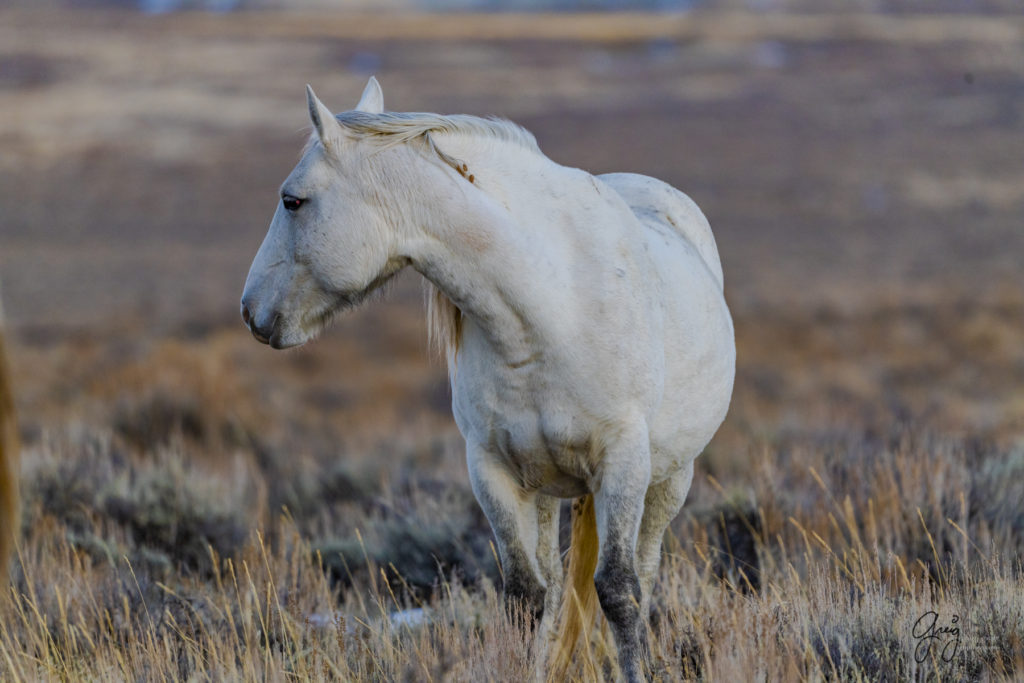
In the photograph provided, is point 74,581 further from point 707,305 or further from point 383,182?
point 707,305

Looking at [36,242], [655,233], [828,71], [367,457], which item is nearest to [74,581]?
[655,233]

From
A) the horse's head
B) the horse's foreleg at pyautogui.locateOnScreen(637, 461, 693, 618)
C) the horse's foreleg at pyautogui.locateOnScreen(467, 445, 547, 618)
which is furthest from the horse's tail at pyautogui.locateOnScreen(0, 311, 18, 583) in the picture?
the horse's foreleg at pyautogui.locateOnScreen(637, 461, 693, 618)

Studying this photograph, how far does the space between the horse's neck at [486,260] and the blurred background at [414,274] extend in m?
0.48

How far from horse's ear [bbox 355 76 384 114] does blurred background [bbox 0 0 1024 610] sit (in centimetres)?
72

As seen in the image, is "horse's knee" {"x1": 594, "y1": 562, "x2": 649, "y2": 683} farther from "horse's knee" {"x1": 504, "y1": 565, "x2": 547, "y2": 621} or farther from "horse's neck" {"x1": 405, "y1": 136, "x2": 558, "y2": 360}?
"horse's neck" {"x1": 405, "y1": 136, "x2": 558, "y2": 360}

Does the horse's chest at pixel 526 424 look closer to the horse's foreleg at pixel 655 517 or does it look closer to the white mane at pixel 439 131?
the white mane at pixel 439 131

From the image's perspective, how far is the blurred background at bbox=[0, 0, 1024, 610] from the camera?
11.0 m

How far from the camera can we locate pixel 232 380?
47.3 feet

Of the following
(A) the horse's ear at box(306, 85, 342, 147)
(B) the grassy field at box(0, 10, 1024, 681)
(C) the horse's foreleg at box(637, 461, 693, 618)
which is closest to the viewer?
(A) the horse's ear at box(306, 85, 342, 147)

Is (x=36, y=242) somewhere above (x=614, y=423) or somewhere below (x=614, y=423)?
below

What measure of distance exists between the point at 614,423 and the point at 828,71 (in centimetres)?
6176

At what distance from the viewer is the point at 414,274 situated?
22.6 metres

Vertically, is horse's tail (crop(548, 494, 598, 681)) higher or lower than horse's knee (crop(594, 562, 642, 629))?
lower

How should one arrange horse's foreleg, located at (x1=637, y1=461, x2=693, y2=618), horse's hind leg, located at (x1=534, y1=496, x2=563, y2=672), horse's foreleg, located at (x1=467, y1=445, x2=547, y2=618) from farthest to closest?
horse's foreleg, located at (x1=637, y1=461, x2=693, y2=618) < horse's hind leg, located at (x1=534, y1=496, x2=563, y2=672) < horse's foreleg, located at (x1=467, y1=445, x2=547, y2=618)
